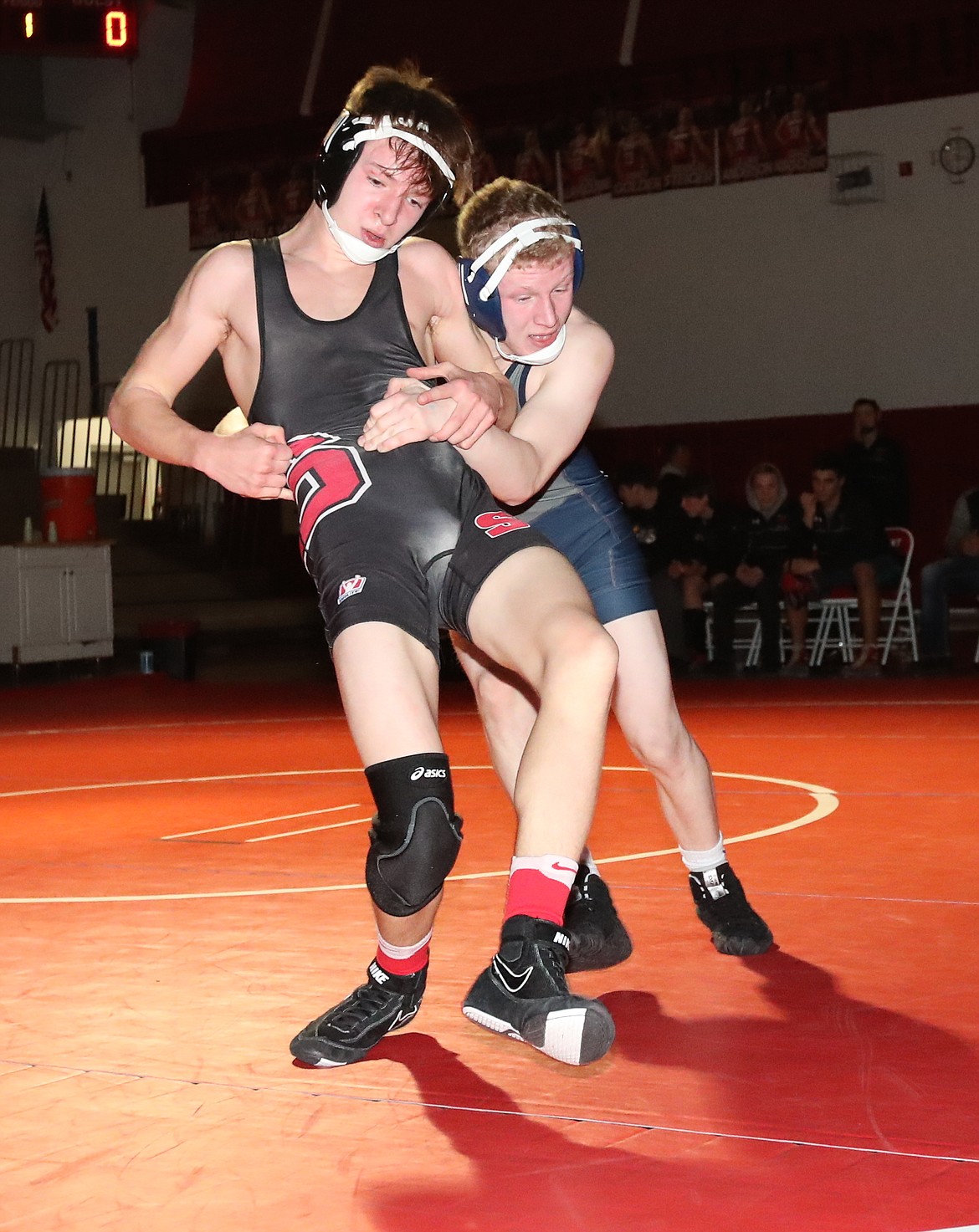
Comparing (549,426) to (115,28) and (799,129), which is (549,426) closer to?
(115,28)

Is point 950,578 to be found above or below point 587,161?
below

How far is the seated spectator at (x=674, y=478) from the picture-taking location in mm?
11812

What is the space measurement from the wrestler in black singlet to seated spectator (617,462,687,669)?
8.68 m

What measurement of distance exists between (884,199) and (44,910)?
11.9 metres

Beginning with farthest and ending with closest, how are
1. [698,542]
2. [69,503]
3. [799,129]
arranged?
1. [799,129]
2. [69,503]
3. [698,542]

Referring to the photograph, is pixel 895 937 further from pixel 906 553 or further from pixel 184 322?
pixel 906 553

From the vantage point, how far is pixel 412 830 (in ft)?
8.80

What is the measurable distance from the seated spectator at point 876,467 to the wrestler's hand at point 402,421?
31.4 feet

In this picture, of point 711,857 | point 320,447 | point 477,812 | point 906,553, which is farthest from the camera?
point 906,553

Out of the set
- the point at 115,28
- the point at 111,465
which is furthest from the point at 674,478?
the point at 111,465

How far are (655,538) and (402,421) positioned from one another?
355 inches

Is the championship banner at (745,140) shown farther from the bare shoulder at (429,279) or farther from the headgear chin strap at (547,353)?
the bare shoulder at (429,279)

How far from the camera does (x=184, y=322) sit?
2.93m

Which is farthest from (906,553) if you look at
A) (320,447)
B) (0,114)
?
(0,114)
